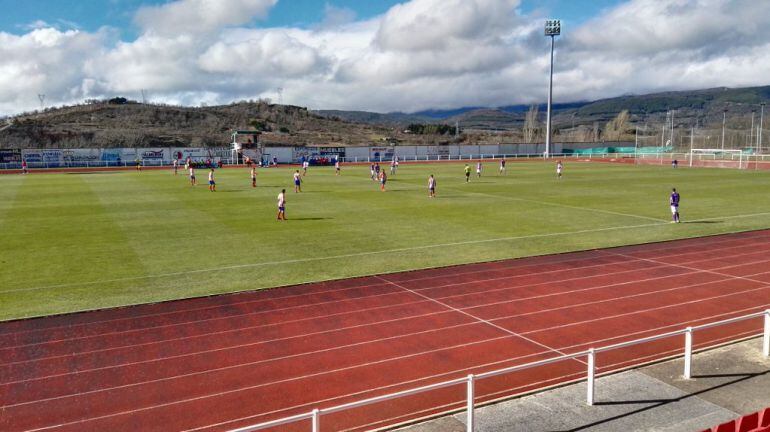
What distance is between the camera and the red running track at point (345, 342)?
8984mm

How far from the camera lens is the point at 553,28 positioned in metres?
88.1

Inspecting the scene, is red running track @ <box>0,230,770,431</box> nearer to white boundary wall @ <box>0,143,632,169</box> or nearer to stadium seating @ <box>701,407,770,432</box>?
stadium seating @ <box>701,407,770,432</box>

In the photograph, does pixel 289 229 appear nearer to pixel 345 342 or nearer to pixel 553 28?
pixel 345 342

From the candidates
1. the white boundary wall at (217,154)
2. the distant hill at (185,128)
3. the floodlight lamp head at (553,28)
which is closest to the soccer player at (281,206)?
the white boundary wall at (217,154)

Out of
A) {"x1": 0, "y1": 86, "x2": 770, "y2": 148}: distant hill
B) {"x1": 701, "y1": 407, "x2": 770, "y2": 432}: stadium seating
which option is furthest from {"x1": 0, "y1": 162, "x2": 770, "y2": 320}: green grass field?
{"x1": 0, "y1": 86, "x2": 770, "y2": 148}: distant hill

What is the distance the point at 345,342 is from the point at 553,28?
8627 centimetres

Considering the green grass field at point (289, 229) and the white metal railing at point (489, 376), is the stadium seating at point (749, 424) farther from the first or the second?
the green grass field at point (289, 229)

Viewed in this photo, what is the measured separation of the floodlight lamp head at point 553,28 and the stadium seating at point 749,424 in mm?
88571

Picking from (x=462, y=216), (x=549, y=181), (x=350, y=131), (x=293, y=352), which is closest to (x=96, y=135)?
(x=350, y=131)

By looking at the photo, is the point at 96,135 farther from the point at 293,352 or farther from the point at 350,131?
the point at 293,352

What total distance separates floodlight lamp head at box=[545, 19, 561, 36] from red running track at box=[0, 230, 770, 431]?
7701cm

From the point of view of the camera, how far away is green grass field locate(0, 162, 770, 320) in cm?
1695

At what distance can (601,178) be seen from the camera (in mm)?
51531

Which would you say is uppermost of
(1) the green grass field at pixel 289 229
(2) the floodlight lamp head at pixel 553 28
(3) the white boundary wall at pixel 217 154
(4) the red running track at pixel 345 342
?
(2) the floodlight lamp head at pixel 553 28
